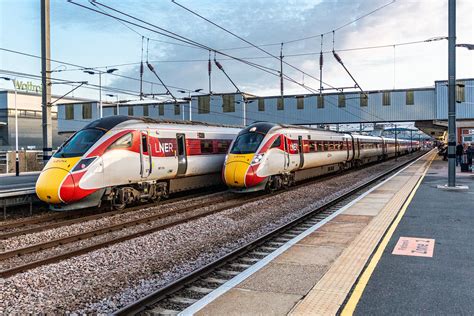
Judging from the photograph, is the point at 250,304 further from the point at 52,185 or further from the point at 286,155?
the point at 286,155

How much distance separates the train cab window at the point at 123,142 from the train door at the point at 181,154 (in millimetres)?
2555

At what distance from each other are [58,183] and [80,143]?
1.47 meters

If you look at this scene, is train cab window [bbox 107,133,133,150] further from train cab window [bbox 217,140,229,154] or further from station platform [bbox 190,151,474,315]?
station platform [bbox 190,151,474,315]

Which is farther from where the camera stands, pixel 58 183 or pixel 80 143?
pixel 80 143

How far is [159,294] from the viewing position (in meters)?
5.60

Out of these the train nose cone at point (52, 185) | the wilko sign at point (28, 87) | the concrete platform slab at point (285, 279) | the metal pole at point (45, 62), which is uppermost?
the wilko sign at point (28, 87)

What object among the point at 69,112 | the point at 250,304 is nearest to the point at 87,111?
the point at 69,112

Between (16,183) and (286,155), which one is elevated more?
(286,155)

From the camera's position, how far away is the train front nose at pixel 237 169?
15.4 metres

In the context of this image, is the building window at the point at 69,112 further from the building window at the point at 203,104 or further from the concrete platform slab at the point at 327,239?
the concrete platform slab at the point at 327,239

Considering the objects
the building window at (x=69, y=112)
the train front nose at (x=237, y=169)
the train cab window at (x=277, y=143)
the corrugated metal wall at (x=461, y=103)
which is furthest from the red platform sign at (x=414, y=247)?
the building window at (x=69, y=112)

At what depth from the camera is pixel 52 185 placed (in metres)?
11.6

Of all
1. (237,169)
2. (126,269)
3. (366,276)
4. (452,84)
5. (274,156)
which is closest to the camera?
(366,276)

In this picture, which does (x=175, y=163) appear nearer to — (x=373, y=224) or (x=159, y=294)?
(x=373, y=224)
